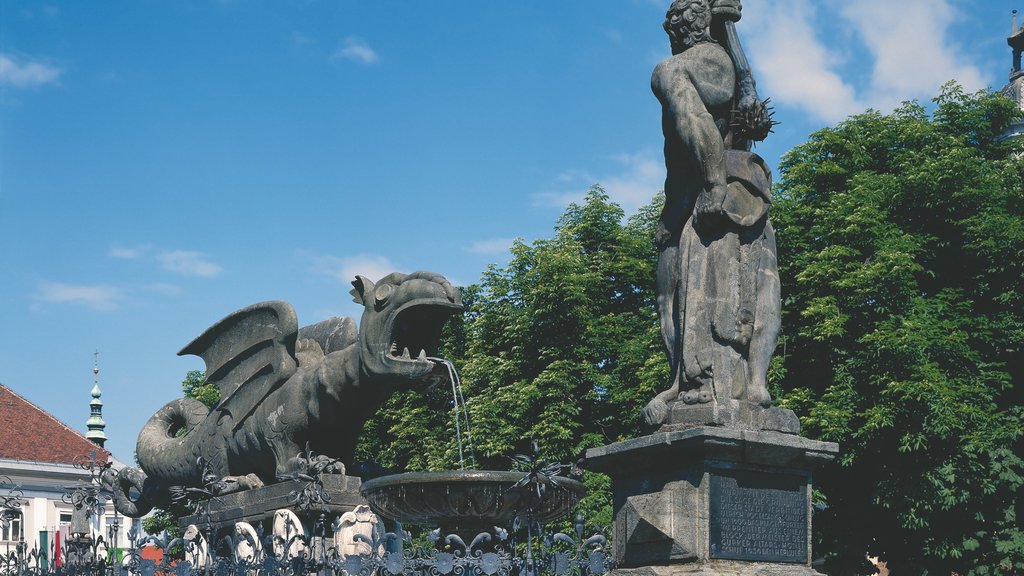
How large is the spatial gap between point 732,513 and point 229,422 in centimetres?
853

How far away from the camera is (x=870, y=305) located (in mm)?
24016

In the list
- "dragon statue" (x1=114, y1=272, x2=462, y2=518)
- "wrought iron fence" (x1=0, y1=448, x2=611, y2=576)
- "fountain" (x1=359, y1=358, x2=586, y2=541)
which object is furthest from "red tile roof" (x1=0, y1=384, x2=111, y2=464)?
"fountain" (x1=359, y1=358, x2=586, y2=541)

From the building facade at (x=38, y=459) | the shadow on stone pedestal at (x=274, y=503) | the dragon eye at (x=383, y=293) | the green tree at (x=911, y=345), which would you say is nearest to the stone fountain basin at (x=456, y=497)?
the shadow on stone pedestal at (x=274, y=503)

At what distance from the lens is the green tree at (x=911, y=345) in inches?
872

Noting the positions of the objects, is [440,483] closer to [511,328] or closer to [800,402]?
[800,402]

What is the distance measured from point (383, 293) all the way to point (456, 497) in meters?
2.99

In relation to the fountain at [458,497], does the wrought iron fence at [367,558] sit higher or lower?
lower

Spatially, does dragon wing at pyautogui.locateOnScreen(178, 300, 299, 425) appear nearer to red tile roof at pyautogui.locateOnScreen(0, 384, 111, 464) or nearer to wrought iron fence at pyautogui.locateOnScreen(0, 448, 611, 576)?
wrought iron fence at pyautogui.locateOnScreen(0, 448, 611, 576)

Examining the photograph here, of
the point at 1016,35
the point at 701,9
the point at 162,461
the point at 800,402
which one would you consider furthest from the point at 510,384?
the point at 1016,35

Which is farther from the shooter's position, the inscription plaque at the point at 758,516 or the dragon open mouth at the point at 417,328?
the dragon open mouth at the point at 417,328

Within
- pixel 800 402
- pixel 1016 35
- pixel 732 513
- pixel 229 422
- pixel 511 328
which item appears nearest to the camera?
pixel 732 513

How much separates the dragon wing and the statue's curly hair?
23.9 feet

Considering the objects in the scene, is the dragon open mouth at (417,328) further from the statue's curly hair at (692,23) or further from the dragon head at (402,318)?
the statue's curly hair at (692,23)

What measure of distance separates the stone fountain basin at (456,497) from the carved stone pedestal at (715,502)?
9.74 ft
